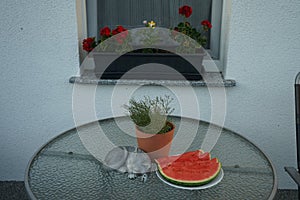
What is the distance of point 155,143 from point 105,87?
0.98m

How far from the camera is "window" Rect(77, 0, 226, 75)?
2.49 m

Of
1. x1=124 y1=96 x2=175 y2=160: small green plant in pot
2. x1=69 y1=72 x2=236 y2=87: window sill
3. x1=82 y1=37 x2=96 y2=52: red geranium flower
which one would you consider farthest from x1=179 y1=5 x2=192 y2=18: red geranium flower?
x1=124 y1=96 x2=175 y2=160: small green plant in pot

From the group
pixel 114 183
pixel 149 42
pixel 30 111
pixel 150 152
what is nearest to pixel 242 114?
pixel 149 42

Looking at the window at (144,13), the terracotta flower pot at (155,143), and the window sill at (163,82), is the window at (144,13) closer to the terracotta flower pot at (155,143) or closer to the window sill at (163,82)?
the window sill at (163,82)

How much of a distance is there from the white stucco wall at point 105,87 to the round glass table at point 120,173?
21.4 inches

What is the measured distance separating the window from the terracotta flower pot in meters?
1.14

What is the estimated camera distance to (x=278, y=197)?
254cm

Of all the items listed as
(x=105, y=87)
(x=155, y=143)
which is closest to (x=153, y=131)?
(x=155, y=143)

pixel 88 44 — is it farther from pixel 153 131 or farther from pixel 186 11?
pixel 153 131

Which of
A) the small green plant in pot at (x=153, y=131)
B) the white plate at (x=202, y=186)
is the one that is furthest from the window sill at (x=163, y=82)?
the white plate at (x=202, y=186)

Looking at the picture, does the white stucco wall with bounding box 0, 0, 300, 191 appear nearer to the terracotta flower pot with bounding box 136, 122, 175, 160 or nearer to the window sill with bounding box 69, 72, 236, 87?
the window sill with bounding box 69, 72, 236, 87

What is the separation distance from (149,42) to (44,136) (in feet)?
3.21

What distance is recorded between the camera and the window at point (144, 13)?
2.49 meters

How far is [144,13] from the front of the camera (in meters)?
2.52
